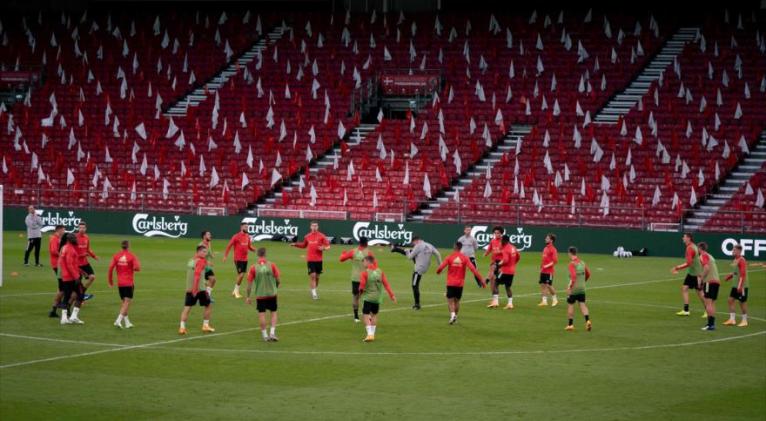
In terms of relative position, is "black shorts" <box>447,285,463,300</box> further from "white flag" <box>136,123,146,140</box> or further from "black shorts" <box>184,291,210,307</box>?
"white flag" <box>136,123,146,140</box>

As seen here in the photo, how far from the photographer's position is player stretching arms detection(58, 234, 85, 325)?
26188mm

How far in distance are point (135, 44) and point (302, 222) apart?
72.4ft

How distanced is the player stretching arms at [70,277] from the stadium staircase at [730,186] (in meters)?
29.6

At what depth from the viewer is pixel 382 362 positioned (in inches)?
875

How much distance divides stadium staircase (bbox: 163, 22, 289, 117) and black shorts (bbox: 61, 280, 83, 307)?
38417mm

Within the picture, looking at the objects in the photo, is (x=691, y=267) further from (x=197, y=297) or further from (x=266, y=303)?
(x=197, y=297)

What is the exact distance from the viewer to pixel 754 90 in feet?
186

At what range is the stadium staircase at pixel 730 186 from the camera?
1961 inches

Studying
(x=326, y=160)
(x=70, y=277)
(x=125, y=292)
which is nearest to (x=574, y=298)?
(x=125, y=292)

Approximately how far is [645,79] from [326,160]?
1645 centimetres

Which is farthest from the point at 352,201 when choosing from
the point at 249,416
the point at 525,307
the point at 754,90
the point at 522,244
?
the point at 249,416

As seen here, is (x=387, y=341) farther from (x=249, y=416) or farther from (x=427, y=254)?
(x=249, y=416)

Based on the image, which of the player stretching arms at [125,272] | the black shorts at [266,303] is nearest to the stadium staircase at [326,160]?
the player stretching arms at [125,272]

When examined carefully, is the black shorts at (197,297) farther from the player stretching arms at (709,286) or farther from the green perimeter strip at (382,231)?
the green perimeter strip at (382,231)
